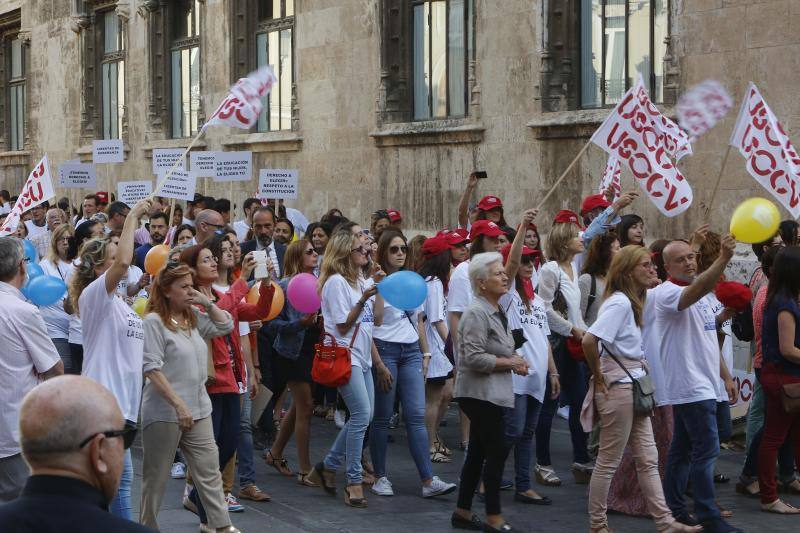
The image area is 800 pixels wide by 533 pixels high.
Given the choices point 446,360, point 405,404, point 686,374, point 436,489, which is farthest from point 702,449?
point 446,360

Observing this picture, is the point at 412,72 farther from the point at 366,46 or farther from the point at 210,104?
the point at 210,104

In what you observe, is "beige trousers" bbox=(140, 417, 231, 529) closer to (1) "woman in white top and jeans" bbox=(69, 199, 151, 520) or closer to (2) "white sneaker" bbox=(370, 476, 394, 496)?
(1) "woman in white top and jeans" bbox=(69, 199, 151, 520)

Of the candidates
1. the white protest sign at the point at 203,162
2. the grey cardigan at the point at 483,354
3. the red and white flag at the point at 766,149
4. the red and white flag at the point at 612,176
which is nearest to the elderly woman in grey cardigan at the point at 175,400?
the grey cardigan at the point at 483,354

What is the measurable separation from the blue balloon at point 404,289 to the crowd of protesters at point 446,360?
1.18 ft

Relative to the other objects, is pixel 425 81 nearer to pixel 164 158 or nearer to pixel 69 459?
pixel 164 158

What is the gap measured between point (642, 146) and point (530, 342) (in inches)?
95.0

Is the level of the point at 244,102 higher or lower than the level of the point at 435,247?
higher

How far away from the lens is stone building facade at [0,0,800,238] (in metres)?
12.6

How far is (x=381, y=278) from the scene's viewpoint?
8258 mm

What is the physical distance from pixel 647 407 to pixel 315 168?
501 inches

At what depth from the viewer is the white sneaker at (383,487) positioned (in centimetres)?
812

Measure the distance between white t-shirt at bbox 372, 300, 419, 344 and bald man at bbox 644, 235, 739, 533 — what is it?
1649mm

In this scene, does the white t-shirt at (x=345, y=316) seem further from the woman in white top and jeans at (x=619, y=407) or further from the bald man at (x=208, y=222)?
the bald man at (x=208, y=222)

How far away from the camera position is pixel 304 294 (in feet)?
26.5
